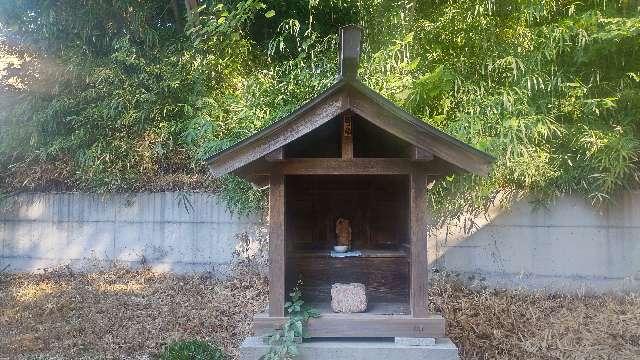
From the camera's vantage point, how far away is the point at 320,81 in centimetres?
516

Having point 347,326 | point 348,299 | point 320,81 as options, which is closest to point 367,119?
point 348,299

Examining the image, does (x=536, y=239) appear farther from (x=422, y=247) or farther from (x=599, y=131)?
(x=422, y=247)

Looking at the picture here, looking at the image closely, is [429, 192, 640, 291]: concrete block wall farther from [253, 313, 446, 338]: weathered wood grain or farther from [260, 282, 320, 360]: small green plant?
[260, 282, 320, 360]: small green plant

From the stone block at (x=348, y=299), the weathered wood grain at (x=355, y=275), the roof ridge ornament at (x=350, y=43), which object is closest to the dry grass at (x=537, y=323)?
the weathered wood grain at (x=355, y=275)

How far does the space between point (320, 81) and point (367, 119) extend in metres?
2.30

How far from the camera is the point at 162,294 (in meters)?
5.74

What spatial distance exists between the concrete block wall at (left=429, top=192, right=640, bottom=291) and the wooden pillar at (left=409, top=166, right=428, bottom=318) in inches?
108

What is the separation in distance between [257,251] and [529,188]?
3353 mm

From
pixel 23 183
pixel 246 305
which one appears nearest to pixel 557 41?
pixel 246 305

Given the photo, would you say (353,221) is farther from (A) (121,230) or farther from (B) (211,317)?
(A) (121,230)

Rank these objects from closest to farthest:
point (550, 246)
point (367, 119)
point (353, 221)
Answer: point (367, 119), point (353, 221), point (550, 246)

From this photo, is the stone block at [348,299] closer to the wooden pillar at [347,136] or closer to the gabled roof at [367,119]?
the wooden pillar at [347,136]

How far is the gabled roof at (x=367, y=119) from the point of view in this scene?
116 inches

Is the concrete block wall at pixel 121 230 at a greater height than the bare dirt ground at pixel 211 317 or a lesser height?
greater
